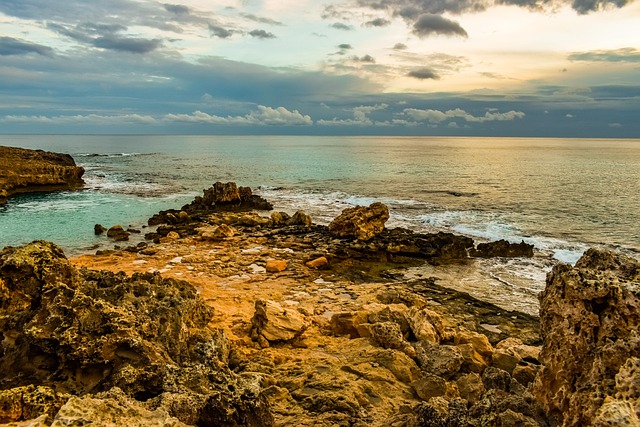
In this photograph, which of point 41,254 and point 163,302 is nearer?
point 41,254

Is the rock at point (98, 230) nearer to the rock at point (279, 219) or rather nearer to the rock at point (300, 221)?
the rock at point (279, 219)

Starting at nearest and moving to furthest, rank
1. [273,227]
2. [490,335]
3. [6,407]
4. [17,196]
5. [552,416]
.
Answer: [6,407]
[552,416]
[490,335]
[273,227]
[17,196]

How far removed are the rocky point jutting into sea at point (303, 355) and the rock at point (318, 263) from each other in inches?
201

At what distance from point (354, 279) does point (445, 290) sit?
4.36 metres

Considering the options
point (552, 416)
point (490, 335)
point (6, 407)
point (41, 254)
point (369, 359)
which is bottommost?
point (490, 335)

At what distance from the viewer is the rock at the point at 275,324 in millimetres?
12172

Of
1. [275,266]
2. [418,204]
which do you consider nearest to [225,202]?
[418,204]

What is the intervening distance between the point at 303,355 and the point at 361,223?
1851 centimetres

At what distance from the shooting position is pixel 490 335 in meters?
15.2

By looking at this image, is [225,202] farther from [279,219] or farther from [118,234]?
[118,234]

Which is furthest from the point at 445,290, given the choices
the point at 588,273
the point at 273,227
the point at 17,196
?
the point at 17,196

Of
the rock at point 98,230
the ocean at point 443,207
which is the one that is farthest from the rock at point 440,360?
the rock at point 98,230

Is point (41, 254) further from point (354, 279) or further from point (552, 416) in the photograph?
point (354, 279)

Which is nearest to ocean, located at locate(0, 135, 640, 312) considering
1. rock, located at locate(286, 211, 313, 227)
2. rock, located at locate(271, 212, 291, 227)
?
rock, located at locate(286, 211, 313, 227)
